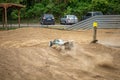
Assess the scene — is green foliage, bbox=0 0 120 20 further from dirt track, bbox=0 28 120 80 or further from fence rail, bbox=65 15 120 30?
dirt track, bbox=0 28 120 80

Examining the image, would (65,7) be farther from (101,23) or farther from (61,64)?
(61,64)

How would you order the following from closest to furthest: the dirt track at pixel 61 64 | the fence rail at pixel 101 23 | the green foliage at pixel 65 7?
the dirt track at pixel 61 64 → the fence rail at pixel 101 23 → the green foliage at pixel 65 7

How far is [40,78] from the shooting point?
11.3 meters

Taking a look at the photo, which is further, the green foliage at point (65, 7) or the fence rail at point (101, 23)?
the green foliage at point (65, 7)

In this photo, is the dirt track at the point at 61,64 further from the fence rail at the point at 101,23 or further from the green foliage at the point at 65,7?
the green foliage at the point at 65,7

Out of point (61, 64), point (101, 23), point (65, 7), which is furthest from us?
point (65, 7)

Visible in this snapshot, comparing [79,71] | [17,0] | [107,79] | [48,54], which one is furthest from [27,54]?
[17,0]

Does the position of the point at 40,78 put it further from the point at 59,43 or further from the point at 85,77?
the point at 59,43

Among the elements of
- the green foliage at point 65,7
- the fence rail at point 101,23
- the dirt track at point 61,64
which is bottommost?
the dirt track at point 61,64

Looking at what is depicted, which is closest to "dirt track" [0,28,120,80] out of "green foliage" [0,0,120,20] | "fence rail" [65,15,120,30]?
"fence rail" [65,15,120,30]

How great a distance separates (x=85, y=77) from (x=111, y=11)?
35.6 meters

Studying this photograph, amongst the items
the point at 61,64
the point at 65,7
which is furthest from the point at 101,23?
the point at 65,7

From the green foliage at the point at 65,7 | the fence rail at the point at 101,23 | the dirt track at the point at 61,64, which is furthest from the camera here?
the green foliage at the point at 65,7

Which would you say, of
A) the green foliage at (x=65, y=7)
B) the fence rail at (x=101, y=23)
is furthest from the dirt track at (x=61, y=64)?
the green foliage at (x=65, y=7)
